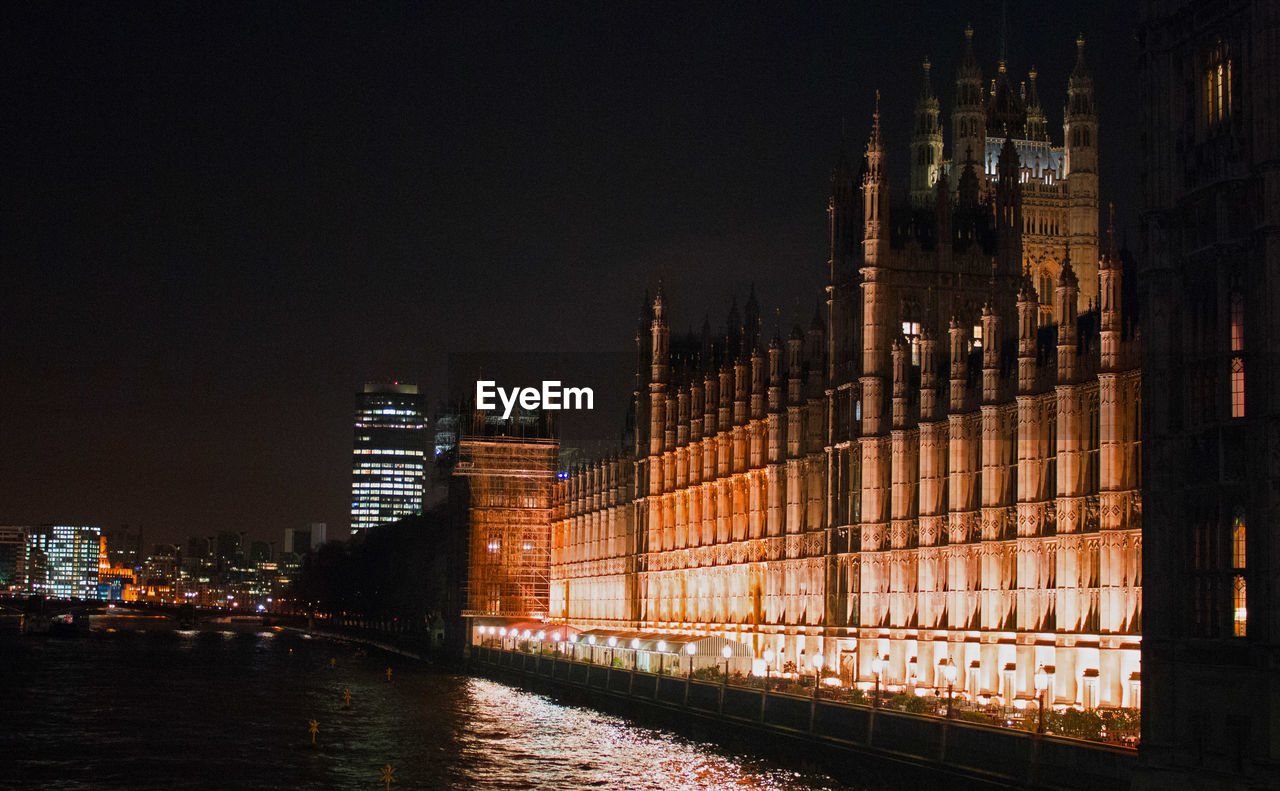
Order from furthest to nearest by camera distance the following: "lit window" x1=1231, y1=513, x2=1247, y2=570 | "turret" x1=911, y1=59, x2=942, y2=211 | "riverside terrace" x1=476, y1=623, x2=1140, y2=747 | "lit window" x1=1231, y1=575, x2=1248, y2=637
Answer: "turret" x1=911, y1=59, x2=942, y2=211, "riverside terrace" x1=476, y1=623, x2=1140, y2=747, "lit window" x1=1231, y1=513, x2=1247, y2=570, "lit window" x1=1231, y1=575, x2=1248, y2=637

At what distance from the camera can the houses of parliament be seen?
221ft

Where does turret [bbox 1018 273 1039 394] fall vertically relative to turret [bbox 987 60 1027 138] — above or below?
below

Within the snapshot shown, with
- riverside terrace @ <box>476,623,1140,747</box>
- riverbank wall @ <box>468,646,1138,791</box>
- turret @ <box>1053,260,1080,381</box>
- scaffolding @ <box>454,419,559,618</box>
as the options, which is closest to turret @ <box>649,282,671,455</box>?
riverside terrace @ <box>476,623,1140,747</box>

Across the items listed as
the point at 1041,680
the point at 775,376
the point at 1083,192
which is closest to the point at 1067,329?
the point at 1041,680

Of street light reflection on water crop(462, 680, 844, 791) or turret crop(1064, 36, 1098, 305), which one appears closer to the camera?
street light reflection on water crop(462, 680, 844, 791)

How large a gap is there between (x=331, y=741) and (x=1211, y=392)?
53.2m

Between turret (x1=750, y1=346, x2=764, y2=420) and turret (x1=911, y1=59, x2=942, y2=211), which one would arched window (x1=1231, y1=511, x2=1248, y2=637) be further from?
turret (x1=911, y1=59, x2=942, y2=211)

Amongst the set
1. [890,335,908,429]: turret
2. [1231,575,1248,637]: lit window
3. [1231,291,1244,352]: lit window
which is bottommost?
[1231,575,1248,637]: lit window

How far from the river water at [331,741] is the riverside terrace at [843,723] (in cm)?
173

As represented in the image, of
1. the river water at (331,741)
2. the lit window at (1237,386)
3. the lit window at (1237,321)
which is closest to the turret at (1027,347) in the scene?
the river water at (331,741)

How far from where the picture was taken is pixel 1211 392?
43031mm

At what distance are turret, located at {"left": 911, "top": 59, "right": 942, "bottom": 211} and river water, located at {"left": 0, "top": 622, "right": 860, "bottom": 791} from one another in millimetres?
72012

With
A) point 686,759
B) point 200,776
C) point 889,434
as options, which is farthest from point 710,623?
point 200,776

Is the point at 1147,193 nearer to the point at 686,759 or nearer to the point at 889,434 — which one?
the point at 686,759
